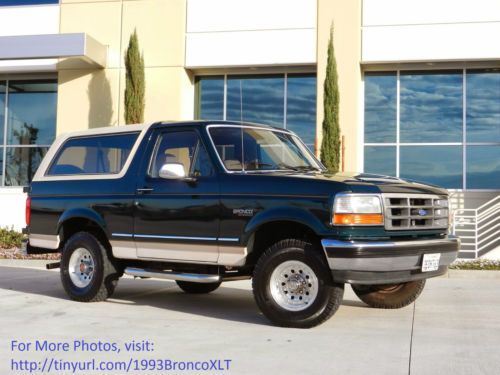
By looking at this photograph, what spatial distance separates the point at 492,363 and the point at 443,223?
2.05 m

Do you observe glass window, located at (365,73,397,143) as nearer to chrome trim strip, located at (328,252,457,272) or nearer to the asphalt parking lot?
the asphalt parking lot

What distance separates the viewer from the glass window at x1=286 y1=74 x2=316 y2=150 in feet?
59.7

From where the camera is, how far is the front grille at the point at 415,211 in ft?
20.5

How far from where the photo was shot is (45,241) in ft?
28.0

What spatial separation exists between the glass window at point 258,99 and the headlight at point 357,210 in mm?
12304

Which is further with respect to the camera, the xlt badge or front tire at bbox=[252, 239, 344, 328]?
the xlt badge

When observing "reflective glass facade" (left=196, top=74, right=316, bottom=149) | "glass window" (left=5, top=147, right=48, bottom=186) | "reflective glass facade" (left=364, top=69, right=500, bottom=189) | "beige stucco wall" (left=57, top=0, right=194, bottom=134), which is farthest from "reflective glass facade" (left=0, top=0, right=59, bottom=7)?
"reflective glass facade" (left=364, top=69, right=500, bottom=189)

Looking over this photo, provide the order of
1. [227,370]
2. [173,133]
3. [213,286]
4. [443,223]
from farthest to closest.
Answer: [213,286] → [173,133] → [443,223] → [227,370]

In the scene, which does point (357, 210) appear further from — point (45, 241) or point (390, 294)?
point (45, 241)

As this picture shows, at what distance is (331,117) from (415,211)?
32.0 ft

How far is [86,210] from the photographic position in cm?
800

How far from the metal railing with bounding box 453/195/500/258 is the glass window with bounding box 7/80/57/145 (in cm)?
1168

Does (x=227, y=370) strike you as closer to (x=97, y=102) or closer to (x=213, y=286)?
(x=213, y=286)

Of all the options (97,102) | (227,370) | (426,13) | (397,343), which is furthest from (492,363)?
(97,102)
